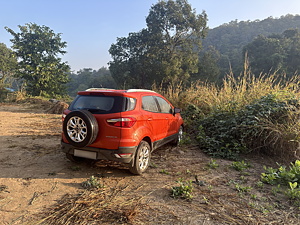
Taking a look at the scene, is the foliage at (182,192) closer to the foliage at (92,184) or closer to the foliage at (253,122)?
the foliage at (92,184)

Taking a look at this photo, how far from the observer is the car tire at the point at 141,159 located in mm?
3376

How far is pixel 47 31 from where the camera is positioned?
22328mm

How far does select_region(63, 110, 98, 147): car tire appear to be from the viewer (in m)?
3.04

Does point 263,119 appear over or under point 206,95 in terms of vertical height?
under

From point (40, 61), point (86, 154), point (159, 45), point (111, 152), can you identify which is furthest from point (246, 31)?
point (86, 154)

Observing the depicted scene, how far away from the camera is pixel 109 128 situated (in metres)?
3.13

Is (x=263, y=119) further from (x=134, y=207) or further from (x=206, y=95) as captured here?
(x=134, y=207)

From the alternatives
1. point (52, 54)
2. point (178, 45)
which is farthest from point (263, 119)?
point (178, 45)

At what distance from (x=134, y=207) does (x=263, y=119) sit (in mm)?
3963

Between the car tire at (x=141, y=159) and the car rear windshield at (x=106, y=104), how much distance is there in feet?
2.56

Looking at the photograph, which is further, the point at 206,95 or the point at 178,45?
the point at 178,45

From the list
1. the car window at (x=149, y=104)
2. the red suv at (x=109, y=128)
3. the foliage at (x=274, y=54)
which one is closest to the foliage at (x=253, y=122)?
the car window at (x=149, y=104)

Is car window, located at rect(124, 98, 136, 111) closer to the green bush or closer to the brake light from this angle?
the brake light

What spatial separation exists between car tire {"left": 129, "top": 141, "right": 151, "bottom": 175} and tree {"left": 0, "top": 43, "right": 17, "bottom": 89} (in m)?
22.9
